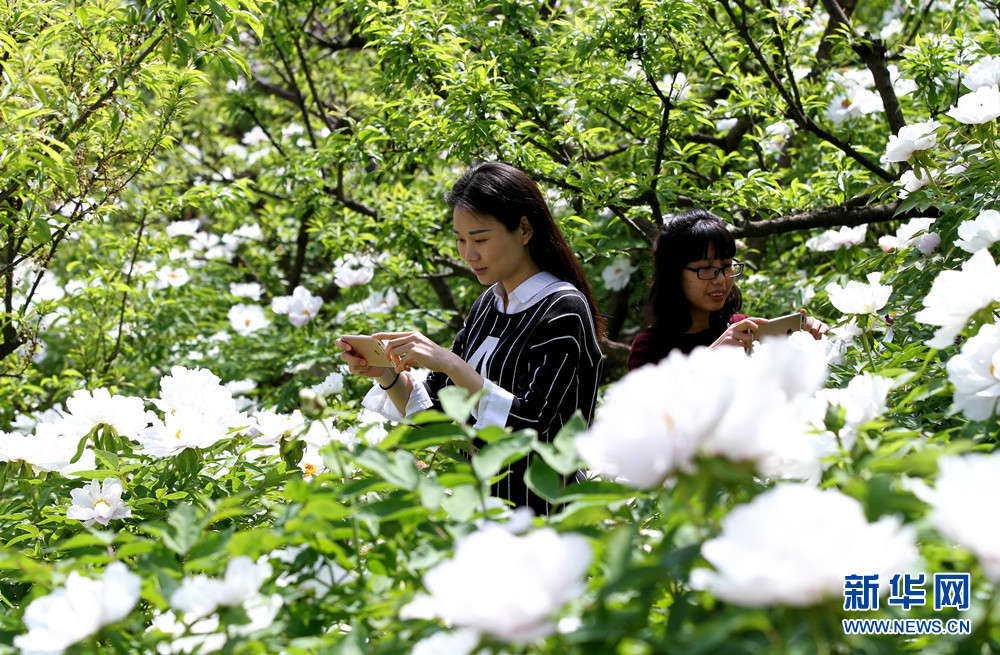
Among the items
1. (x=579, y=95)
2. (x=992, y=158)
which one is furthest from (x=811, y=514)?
(x=579, y=95)

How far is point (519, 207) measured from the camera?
2029 millimetres

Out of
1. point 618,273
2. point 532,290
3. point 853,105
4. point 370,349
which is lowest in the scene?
point 370,349

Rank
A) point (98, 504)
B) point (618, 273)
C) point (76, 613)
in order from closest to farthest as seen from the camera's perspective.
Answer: point (76, 613)
point (98, 504)
point (618, 273)

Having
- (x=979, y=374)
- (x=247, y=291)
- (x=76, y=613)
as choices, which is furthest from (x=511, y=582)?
(x=247, y=291)

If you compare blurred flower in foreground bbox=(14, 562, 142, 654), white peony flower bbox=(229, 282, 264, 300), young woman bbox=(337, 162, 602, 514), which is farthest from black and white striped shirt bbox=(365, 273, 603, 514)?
white peony flower bbox=(229, 282, 264, 300)

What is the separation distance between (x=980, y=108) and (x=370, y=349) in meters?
1.42

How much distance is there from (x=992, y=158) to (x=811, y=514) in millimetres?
1704

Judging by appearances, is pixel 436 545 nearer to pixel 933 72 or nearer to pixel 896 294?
pixel 896 294

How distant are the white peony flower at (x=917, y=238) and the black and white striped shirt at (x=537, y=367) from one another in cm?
76

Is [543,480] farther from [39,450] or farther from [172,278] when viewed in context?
[172,278]

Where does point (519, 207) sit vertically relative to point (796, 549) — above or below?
above

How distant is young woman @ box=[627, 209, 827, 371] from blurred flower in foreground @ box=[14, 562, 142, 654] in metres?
1.73

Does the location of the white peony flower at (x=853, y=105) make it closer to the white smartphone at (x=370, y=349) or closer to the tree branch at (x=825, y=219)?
the tree branch at (x=825, y=219)

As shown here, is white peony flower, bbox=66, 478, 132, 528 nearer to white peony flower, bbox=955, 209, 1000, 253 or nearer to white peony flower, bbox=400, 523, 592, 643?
white peony flower, bbox=400, 523, 592, 643
